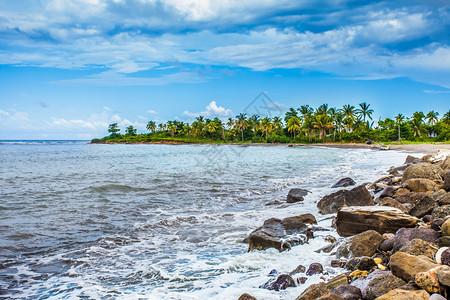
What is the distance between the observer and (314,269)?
564 centimetres

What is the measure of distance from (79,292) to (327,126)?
108117 mm

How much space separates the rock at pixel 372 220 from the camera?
676 cm

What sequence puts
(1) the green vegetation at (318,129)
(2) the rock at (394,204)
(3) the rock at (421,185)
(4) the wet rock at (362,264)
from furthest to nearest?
(1) the green vegetation at (318,129), (3) the rock at (421,185), (2) the rock at (394,204), (4) the wet rock at (362,264)

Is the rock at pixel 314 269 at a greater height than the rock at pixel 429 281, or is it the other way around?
the rock at pixel 429 281

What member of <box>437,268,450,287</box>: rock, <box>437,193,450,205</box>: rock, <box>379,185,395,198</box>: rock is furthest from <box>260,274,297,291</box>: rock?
<box>379,185,395,198</box>: rock

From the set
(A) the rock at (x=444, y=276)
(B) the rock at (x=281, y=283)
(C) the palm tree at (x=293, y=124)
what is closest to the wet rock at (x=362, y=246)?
(B) the rock at (x=281, y=283)

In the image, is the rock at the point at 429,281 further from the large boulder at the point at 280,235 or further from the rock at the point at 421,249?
the large boulder at the point at 280,235

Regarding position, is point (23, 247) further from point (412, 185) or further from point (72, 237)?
point (412, 185)

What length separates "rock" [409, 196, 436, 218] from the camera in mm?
7380

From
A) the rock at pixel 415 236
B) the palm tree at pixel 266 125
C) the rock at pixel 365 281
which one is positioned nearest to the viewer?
the rock at pixel 365 281

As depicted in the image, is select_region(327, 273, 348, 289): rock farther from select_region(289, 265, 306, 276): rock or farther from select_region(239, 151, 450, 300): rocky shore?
select_region(289, 265, 306, 276): rock

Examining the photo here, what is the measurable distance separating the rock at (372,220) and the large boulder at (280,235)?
0.89 m

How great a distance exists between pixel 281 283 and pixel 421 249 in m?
2.23

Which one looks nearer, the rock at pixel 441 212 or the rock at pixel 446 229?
the rock at pixel 446 229
